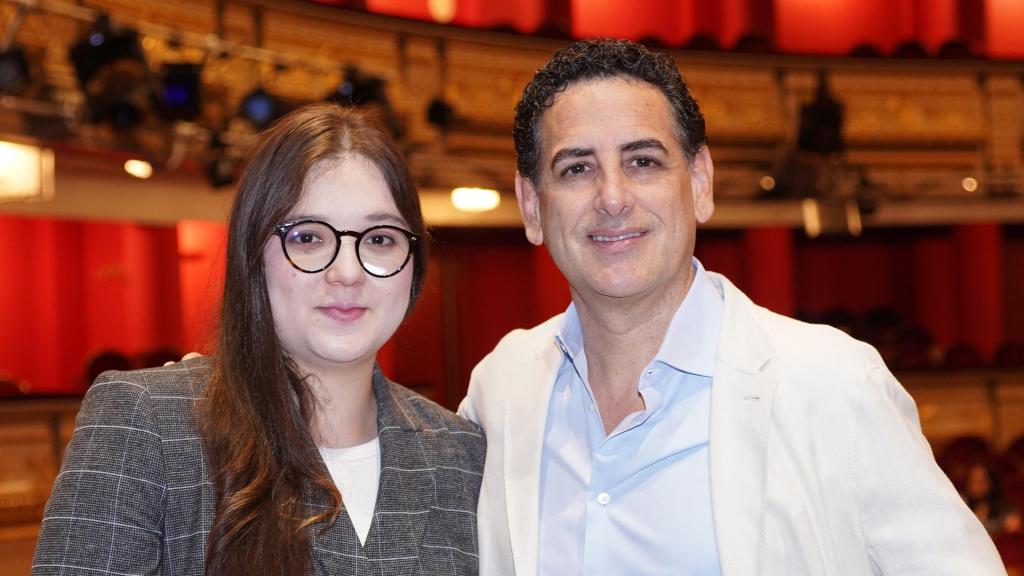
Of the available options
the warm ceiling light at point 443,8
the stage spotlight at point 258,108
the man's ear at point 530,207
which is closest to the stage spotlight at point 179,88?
the stage spotlight at point 258,108

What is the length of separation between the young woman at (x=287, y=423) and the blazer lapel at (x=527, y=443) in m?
0.10

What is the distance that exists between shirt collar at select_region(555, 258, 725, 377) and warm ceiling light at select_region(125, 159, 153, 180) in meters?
5.28

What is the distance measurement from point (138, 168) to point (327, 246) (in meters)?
5.37

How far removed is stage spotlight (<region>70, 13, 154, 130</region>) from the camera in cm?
541

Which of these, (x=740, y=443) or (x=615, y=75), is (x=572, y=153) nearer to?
(x=615, y=75)

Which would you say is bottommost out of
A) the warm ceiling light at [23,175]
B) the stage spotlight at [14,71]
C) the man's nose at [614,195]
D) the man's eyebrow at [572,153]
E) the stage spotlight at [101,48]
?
the man's nose at [614,195]

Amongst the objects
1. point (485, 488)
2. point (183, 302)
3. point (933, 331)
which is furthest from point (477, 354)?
point (485, 488)

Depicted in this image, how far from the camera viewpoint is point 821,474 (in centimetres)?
167

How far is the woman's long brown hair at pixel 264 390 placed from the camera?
1567 mm

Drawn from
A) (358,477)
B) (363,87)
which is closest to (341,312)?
(358,477)

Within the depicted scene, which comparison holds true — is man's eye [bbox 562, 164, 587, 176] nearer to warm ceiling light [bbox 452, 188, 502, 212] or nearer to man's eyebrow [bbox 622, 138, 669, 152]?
man's eyebrow [bbox 622, 138, 669, 152]

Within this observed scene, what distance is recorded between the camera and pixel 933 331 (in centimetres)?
1082

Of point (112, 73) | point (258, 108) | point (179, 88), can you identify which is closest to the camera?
point (112, 73)

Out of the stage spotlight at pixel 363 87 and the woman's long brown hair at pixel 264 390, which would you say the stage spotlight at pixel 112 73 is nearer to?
the stage spotlight at pixel 363 87
